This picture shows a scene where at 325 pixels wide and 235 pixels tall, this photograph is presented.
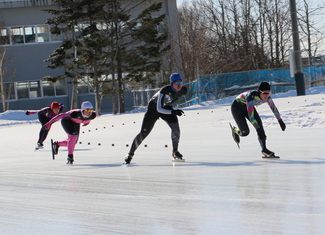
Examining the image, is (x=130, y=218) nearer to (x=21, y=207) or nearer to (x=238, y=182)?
(x=21, y=207)

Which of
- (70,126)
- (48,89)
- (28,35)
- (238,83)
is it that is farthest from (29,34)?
(70,126)

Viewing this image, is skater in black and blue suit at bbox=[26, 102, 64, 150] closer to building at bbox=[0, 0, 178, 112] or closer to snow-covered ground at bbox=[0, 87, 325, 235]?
snow-covered ground at bbox=[0, 87, 325, 235]

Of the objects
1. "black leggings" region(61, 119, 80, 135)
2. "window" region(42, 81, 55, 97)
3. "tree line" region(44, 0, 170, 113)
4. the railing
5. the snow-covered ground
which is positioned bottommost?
the snow-covered ground

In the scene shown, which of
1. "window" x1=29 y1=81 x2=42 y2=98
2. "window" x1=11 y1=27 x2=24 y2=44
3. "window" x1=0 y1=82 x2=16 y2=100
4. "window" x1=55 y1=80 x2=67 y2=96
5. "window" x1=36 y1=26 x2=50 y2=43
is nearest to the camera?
"window" x1=11 y1=27 x2=24 y2=44

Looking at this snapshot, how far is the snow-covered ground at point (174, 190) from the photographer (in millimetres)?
5665

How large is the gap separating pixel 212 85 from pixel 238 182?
25.9 m

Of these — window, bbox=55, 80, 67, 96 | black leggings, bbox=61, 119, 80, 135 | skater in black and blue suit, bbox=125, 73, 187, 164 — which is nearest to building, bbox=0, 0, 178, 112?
window, bbox=55, 80, 67, 96

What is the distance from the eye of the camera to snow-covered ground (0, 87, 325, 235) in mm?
5665

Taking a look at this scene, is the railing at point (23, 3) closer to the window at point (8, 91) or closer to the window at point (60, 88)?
the window at point (8, 91)

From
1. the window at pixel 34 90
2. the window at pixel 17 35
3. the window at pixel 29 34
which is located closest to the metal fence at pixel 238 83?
the window at pixel 34 90

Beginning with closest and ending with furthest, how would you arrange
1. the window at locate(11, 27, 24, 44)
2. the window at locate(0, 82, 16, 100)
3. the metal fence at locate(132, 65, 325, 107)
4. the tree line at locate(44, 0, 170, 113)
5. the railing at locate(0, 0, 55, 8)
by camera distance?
the tree line at locate(44, 0, 170, 113)
the metal fence at locate(132, 65, 325, 107)
the railing at locate(0, 0, 55, 8)
the window at locate(11, 27, 24, 44)
the window at locate(0, 82, 16, 100)

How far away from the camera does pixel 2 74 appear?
141 feet

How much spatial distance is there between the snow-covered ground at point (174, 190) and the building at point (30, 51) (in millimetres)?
30333

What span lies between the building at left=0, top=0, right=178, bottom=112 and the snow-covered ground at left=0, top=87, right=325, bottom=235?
1194 inches
